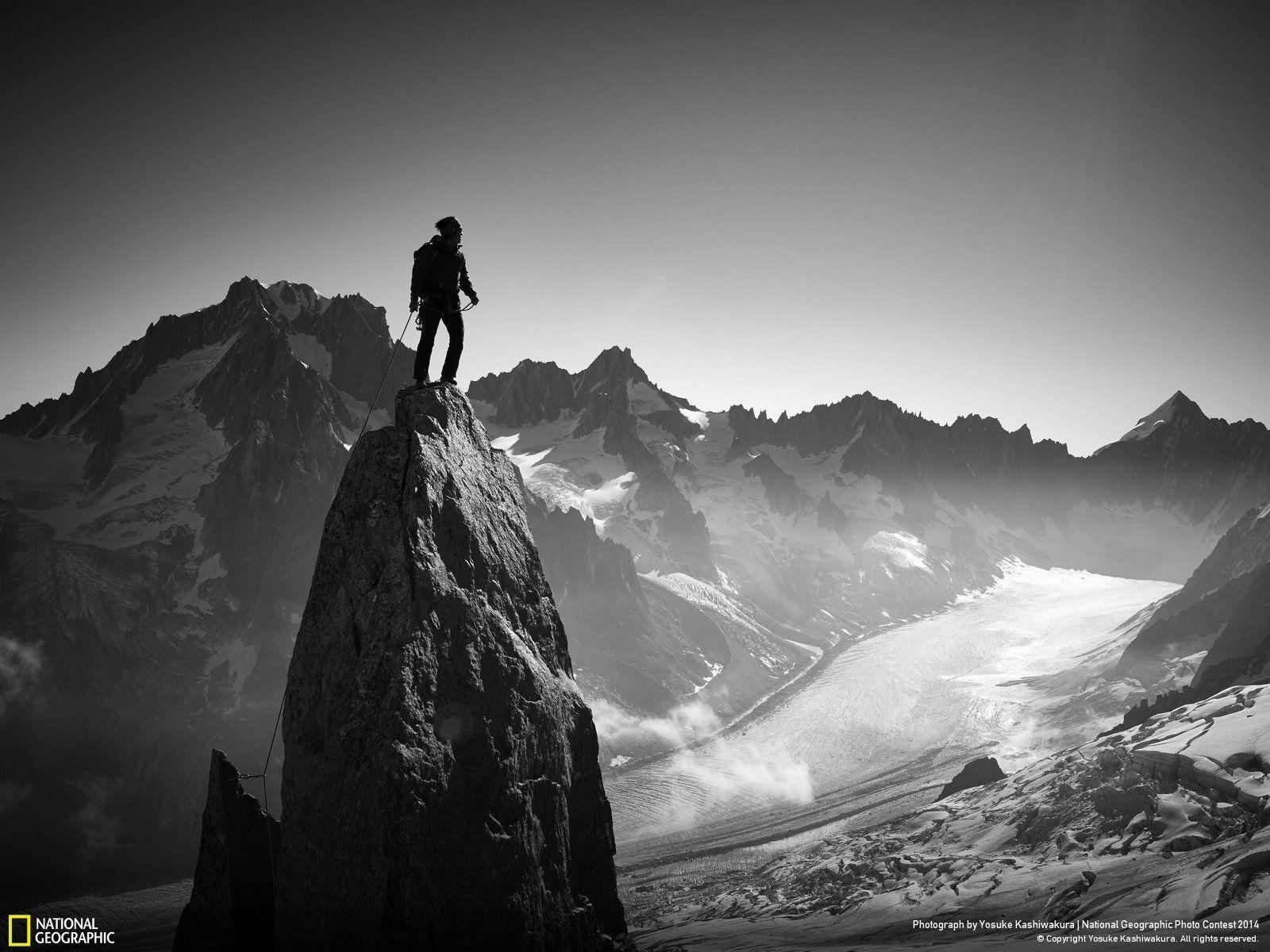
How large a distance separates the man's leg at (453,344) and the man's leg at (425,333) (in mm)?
303

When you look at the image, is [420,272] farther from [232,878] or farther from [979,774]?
[979,774]

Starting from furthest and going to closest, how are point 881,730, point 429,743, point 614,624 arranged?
point 614,624
point 881,730
point 429,743

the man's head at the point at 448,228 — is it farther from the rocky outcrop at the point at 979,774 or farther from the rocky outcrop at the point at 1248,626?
the rocky outcrop at the point at 1248,626

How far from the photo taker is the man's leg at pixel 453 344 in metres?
18.2

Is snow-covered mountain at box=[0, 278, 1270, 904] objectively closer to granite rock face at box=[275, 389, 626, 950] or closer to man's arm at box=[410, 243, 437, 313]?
man's arm at box=[410, 243, 437, 313]

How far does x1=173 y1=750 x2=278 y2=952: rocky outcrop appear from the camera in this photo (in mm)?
16328

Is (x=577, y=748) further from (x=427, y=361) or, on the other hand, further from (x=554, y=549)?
(x=554, y=549)

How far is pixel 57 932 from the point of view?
237 feet

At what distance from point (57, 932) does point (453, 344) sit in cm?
8800

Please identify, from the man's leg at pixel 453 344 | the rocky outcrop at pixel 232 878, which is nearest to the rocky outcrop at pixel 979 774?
the rocky outcrop at pixel 232 878

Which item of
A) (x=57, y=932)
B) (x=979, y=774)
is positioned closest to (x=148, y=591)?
(x=57, y=932)

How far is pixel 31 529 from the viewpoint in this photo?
435 ft

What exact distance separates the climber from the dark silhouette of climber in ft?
88.6

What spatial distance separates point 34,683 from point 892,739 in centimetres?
13819
